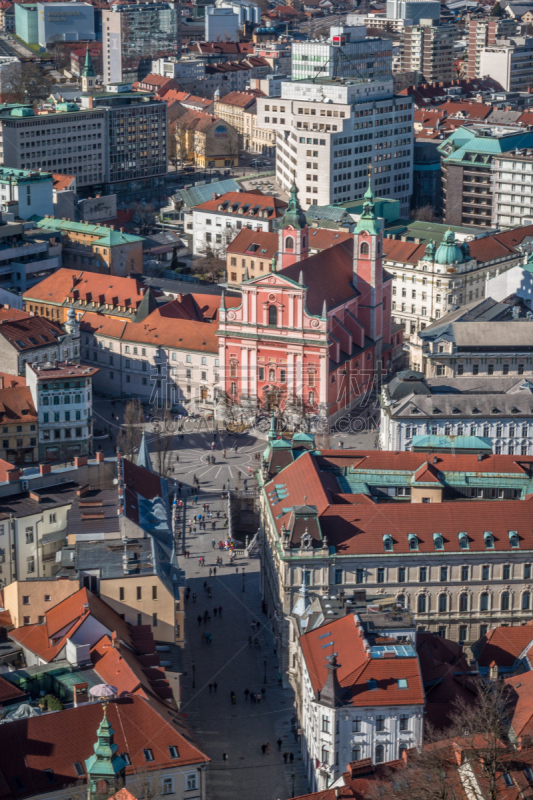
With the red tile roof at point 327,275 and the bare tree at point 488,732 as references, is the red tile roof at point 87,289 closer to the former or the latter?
the red tile roof at point 327,275

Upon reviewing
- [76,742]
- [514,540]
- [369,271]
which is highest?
[369,271]

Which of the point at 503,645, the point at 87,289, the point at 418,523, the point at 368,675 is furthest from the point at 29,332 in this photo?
the point at 368,675

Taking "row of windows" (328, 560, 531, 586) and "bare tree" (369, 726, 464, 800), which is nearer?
"bare tree" (369, 726, 464, 800)

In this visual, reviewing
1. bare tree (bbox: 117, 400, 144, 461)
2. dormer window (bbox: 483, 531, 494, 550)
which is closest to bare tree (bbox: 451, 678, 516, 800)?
dormer window (bbox: 483, 531, 494, 550)

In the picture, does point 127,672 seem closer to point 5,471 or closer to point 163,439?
point 5,471

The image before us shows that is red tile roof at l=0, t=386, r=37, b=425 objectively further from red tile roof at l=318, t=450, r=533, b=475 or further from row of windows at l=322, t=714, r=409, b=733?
row of windows at l=322, t=714, r=409, b=733

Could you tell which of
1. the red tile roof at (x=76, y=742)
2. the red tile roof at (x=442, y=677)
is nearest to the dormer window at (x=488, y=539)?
the red tile roof at (x=442, y=677)
